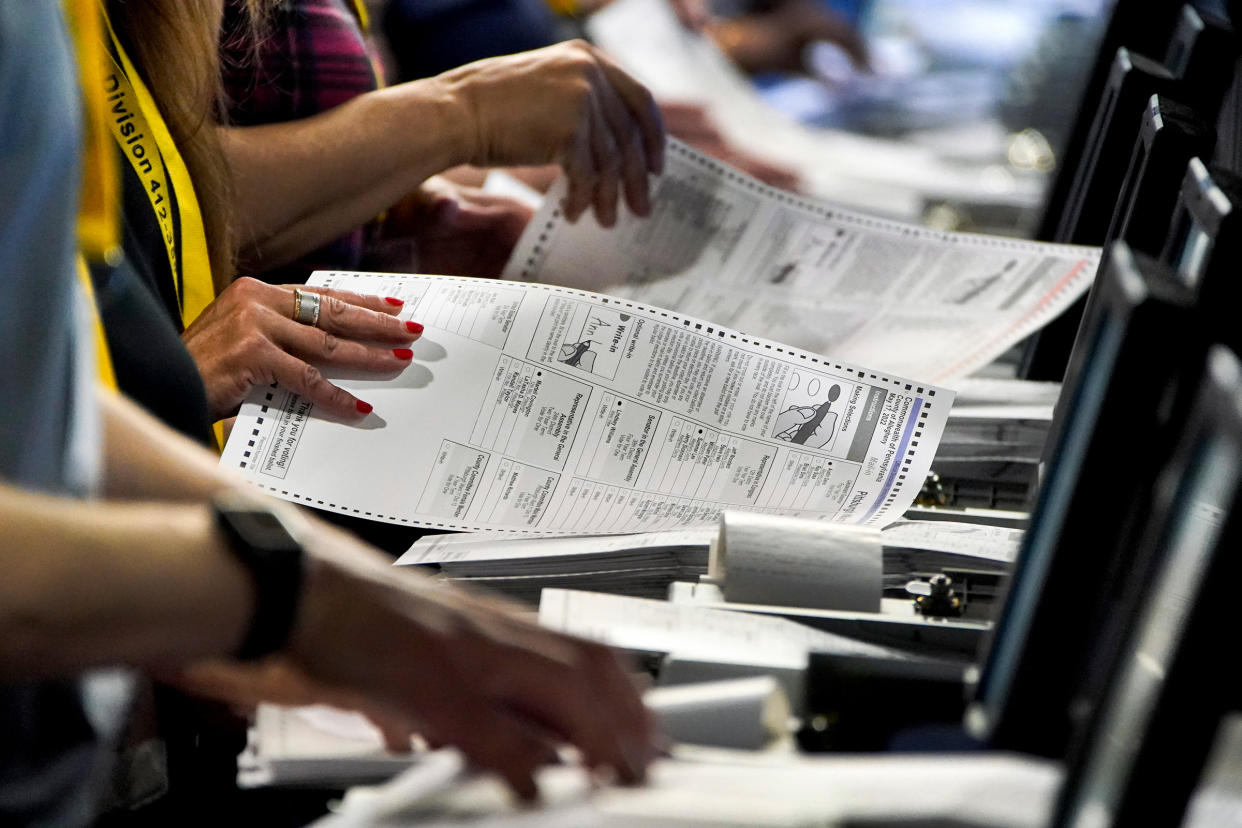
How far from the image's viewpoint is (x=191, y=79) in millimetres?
937

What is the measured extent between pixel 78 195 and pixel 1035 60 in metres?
2.76

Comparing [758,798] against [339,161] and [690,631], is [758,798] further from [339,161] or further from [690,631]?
[339,161]

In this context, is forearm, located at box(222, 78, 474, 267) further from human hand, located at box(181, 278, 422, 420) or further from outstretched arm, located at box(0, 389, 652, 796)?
outstretched arm, located at box(0, 389, 652, 796)

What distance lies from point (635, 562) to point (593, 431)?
0.11m

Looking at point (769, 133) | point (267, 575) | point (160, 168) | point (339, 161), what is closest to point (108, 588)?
point (267, 575)

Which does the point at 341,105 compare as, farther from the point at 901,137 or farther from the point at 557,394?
the point at 901,137

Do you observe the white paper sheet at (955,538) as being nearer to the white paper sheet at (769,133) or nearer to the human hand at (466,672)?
the human hand at (466,672)

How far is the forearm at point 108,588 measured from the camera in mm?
400

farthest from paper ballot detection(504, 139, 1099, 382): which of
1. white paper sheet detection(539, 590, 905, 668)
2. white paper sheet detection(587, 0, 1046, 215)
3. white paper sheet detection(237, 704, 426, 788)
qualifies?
white paper sheet detection(587, 0, 1046, 215)

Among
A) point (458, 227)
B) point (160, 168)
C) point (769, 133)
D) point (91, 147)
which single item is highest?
point (91, 147)

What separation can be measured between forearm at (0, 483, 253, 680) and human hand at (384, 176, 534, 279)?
758 mm

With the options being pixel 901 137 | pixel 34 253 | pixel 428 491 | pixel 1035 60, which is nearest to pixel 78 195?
pixel 34 253

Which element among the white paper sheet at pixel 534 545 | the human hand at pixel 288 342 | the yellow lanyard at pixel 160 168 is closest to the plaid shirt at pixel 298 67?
the yellow lanyard at pixel 160 168

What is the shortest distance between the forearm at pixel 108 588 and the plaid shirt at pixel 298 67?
0.72 meters
